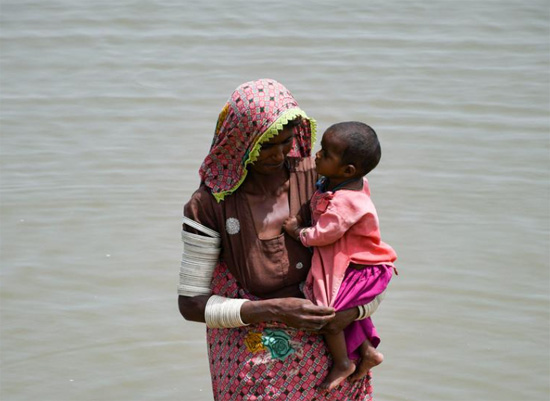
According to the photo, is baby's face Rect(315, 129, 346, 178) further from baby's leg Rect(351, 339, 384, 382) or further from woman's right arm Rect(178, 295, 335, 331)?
baby's leg Rect(351, 339, 384, 382)

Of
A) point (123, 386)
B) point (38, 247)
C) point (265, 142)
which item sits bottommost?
point (123, 386)

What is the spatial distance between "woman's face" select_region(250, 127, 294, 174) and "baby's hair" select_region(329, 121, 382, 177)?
13 cm

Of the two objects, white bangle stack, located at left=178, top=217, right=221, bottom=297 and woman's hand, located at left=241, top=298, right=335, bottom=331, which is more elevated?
white bangle stack, located at left=178, top=217, right=221, bottom=297

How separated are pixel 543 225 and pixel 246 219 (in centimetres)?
420

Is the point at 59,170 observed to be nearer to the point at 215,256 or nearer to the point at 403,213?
the point at 403,213

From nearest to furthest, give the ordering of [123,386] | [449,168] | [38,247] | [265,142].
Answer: [265,142] → [123,386] → [38,247] → [449,168]

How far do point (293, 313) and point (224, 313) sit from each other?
0.67 ft

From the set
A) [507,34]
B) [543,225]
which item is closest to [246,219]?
[543,225]

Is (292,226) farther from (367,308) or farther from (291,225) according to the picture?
(367,308)

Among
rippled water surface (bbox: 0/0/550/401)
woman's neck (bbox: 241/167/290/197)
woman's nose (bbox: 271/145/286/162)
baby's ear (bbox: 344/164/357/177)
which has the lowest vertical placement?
rippled water surface (bbox: 0/0/550/401)

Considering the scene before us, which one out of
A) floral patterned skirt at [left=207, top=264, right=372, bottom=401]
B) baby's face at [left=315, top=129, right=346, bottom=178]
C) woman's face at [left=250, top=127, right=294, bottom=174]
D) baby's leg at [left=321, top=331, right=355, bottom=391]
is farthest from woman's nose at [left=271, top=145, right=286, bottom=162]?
baby's leg at [left=321, top=331, right=355, bottom=391]

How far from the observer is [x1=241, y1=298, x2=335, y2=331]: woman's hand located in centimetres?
254

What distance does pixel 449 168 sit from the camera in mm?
7023

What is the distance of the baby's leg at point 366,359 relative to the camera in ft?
8.83
